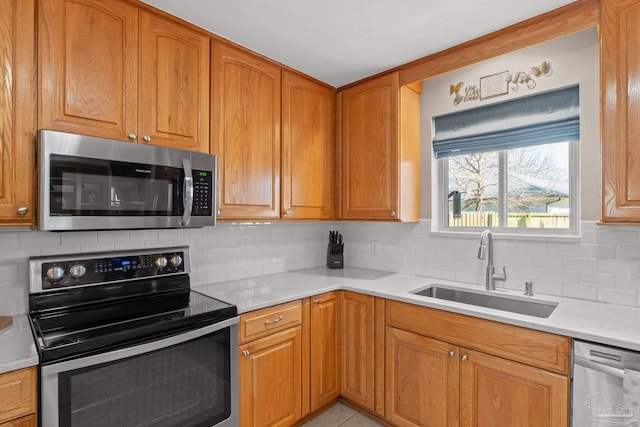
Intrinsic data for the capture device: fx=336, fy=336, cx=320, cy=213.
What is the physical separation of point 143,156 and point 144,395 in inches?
41.5

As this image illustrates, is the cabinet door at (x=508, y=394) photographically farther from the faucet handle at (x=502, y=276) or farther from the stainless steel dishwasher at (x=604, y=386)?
the faucet handle at (x=502, y=276)

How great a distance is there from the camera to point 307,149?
2.51 meters

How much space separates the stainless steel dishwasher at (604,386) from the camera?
1254mm

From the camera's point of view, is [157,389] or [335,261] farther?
[335,261]

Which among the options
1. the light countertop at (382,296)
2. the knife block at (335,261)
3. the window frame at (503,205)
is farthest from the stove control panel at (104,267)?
the window frame at (503,205)

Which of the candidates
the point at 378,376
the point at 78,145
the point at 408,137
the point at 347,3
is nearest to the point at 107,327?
the point at 78,145

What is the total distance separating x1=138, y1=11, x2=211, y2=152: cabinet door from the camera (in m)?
1.68

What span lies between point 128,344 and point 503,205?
2.29m

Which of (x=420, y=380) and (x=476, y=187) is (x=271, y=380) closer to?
(x=420, y=380)

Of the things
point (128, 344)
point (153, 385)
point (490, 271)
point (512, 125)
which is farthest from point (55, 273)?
point (512, 125)

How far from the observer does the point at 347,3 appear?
164 cm

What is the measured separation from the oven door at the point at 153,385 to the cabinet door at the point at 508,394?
1.19 metres

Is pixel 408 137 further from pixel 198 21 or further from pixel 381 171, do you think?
pixel 198 21

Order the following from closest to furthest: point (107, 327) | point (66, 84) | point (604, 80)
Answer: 1. point (107, 327)
2. point (66, 84)
3. point (604, 80)
